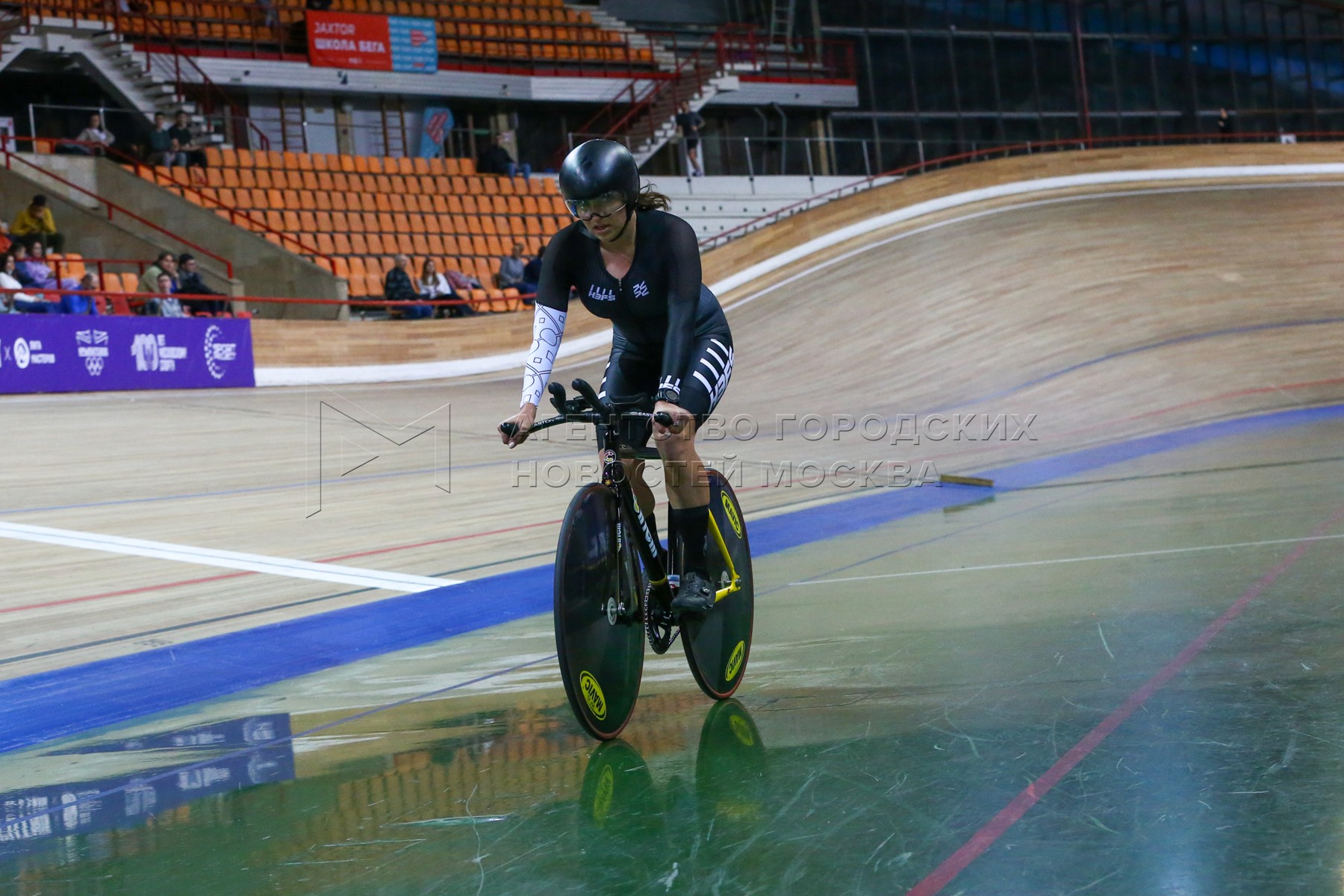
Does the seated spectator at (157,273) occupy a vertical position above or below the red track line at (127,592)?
above

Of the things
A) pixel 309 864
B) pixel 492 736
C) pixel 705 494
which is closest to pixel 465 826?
pixel 309 864

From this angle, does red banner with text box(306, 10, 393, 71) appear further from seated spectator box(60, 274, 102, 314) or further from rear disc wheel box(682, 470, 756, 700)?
rear disc wheel box(682, 470, 756, 700)

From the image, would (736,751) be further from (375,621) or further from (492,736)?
(375,621)

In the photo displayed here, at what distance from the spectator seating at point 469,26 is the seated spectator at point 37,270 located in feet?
24.7

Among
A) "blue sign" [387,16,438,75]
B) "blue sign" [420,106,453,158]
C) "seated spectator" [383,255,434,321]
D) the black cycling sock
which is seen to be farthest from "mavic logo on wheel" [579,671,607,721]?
"blue sign" [420,106,453,158]

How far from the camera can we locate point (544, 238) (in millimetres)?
16828

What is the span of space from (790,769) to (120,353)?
31.6ft

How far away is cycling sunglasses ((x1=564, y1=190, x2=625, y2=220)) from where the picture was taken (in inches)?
98.0

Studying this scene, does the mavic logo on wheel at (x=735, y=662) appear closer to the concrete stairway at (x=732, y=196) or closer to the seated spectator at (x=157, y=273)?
the seated spectator at (x=157, y=273)

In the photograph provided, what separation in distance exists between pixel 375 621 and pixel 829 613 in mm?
1553

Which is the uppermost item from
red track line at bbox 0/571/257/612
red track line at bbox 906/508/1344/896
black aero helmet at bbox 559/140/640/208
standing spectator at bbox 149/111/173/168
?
standing spectator at bbox 149/111/173/168

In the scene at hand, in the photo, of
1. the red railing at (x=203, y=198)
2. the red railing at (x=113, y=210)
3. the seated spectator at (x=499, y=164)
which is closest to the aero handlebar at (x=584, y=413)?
the red railing at (x=113, y=210)

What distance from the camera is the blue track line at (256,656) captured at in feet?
10.2

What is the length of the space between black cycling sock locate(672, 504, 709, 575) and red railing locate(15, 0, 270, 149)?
1474cm
